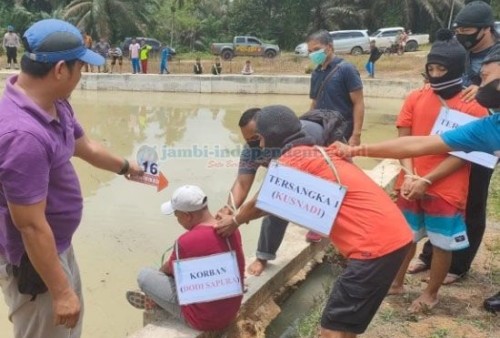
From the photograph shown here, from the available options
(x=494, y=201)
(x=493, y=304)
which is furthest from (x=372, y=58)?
(x=493, y=304)

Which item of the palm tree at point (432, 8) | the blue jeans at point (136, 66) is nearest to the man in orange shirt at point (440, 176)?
the blue jeans at point (136, 66)

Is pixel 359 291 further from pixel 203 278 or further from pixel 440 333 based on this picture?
pixel 440 333

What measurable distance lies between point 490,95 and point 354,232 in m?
0.94

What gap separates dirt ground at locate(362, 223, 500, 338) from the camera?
9.65 feet

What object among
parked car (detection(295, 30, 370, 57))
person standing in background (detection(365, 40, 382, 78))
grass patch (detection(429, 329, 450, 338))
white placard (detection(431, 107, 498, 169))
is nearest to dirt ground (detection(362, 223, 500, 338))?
grass patch (detection(429, 329, 450, 338))

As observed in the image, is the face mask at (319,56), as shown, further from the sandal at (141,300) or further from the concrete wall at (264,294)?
the sandal at (141,300)

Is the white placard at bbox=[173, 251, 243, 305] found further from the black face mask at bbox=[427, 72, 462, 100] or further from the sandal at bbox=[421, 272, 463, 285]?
the sandal at bbox=[421, 272, 463, 285]

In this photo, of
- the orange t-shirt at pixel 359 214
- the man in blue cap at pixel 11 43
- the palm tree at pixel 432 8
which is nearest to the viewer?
the orange t-shirt at pixel 359 214

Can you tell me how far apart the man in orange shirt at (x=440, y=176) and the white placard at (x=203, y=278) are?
3.91ft

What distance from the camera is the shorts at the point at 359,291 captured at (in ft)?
7.30

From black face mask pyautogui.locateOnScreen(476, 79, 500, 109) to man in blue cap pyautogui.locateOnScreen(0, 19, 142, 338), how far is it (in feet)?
5.80

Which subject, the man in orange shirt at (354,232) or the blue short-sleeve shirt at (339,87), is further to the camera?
the blue short-sleeve shirt at (339,87)

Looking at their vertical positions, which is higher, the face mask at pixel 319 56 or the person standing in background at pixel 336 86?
the face mask at pixel 319 56

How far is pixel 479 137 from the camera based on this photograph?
2.40 meters
